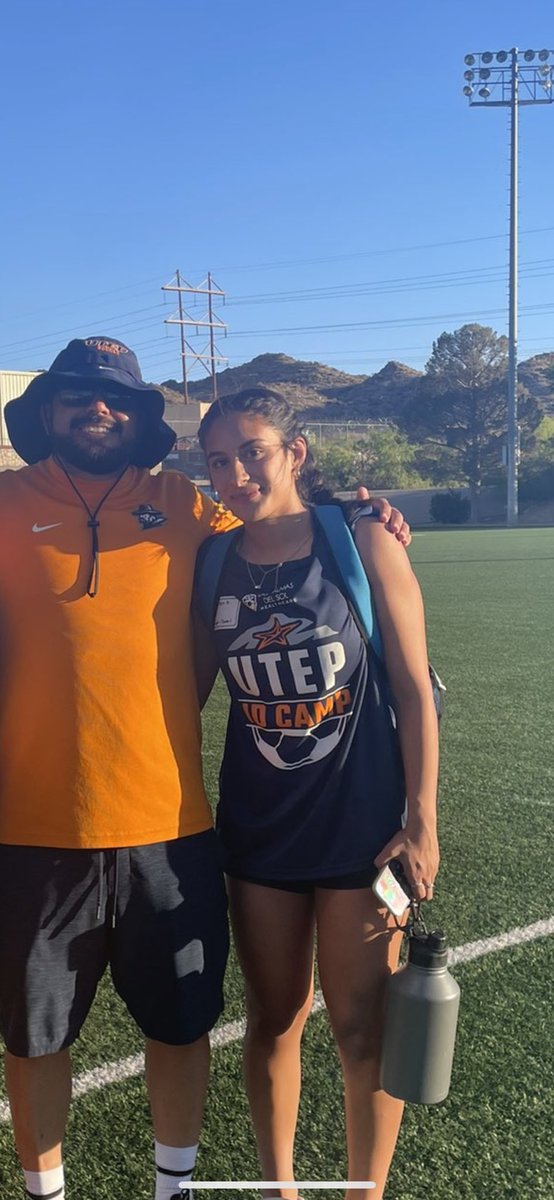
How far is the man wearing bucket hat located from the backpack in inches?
2.0

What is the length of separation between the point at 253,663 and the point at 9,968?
80 cm

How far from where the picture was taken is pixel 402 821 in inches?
83.4

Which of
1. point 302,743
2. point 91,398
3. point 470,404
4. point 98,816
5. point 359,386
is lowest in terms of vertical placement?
point 98,816

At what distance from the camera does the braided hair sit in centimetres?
219

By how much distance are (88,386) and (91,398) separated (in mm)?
27

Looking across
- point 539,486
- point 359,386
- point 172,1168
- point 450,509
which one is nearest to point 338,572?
point 172,1168

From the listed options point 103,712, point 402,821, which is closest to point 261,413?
point 103,712

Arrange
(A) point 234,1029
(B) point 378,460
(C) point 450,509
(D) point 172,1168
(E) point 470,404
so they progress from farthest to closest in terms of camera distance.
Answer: (B) point 378,460 → (E) point 470,404 → (C) point 450,509 → (A) point 234,1029 → (D) point 172,1168

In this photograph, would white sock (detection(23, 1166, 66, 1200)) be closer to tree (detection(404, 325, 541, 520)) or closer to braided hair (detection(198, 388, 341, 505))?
braided hair (detection(198, 388, 341, 505))

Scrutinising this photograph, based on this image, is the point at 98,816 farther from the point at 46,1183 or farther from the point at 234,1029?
the point at 234,1029

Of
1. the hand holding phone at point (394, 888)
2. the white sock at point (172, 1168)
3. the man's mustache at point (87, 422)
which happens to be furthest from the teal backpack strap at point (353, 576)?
the white sock at point (172, 1168)

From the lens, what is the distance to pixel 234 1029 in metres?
3.07

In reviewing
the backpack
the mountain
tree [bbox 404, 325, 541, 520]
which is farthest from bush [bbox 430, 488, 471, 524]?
the mountain

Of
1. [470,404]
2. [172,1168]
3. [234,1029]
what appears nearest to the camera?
[172,1168]
